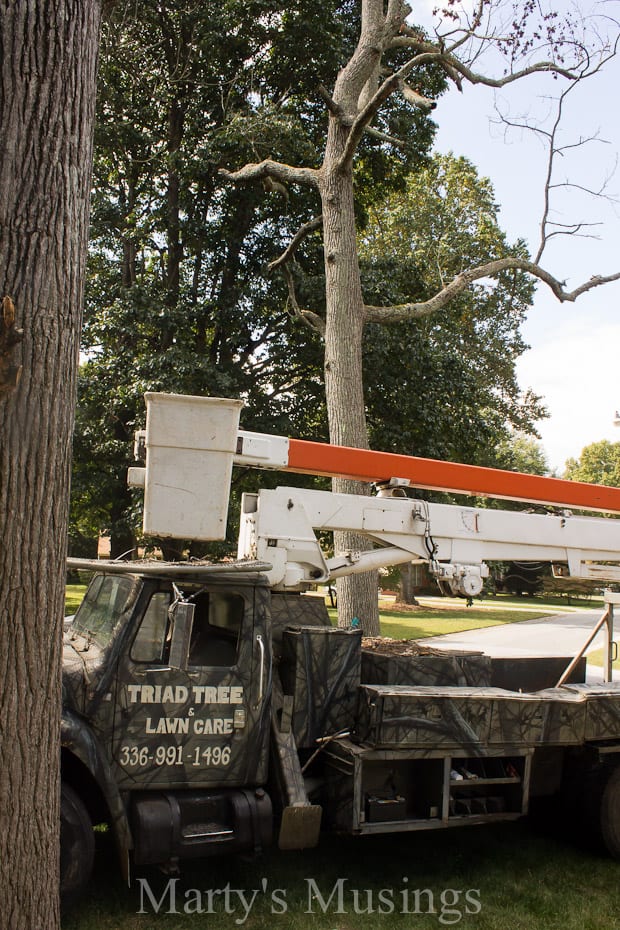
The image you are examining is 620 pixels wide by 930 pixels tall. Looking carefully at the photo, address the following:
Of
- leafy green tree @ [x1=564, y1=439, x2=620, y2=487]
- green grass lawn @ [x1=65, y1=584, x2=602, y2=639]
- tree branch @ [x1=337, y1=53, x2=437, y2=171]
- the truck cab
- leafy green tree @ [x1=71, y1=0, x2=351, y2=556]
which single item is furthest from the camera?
leafy green tree @ [x1=564, y1=439, x2=620, y2=487]

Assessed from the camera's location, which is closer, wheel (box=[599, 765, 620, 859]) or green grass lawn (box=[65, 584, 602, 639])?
wheel (box=[599, 765, 620, 859])

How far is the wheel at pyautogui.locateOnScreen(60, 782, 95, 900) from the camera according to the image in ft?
14.4

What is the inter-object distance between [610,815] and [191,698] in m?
3.18

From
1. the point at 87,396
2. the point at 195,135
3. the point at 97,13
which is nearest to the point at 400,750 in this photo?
the point at 97,13

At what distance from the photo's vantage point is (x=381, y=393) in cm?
1700

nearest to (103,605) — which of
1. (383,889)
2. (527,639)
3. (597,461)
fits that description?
(383,889)

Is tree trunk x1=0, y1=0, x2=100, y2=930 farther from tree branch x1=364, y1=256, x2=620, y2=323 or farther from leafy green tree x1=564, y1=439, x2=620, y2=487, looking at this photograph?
leafy green tree x1=564, y1=439, x2=620, y2=487

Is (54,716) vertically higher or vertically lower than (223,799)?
higher

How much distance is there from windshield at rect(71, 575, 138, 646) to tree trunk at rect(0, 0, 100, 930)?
164cm

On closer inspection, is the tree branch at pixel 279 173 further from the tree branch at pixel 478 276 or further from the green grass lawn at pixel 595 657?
the green grass lawn at pixel 595 657

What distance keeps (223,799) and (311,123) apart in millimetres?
15273

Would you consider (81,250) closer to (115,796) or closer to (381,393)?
(115,796)

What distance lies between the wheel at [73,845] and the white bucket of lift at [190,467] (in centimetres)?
153

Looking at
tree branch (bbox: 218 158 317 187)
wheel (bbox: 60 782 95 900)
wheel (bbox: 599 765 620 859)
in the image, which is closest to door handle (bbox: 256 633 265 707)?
wheel (bbox: 60 782 95 900)
